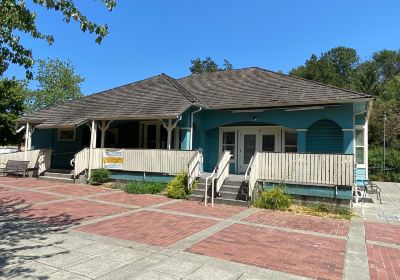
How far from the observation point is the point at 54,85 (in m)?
49.3

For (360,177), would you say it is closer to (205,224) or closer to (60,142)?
(205,224)

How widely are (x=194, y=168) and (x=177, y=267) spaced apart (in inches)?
330

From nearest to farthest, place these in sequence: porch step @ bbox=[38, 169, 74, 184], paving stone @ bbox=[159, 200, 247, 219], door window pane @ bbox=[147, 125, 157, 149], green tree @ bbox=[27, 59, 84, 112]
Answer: paving stone @ bbox=[159, 200, 247, 219] < porch step @ bbox=[38, 169, 74, 184] < door window pane @ bbox=[147, 125, 157, 149] < green tree @ bbox=[27, 59, 84, 112]

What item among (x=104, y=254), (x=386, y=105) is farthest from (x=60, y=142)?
(x=386, y=105)

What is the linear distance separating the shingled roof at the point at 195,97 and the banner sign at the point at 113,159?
5.71ft

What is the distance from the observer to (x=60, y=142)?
2175 centimetres

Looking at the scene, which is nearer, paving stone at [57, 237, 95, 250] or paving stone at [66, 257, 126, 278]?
paving stone at [66, 257, 126, 278]

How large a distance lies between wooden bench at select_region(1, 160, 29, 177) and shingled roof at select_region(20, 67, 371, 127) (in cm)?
240

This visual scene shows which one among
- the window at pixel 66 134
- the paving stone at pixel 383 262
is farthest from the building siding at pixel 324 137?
the window at pixel 66 134

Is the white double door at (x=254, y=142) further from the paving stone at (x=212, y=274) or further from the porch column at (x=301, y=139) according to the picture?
the paving stone at (x=212, y=274)

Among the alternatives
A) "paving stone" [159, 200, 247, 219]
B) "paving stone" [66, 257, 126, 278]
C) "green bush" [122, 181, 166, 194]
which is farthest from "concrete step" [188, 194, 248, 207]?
"paving stone" [66, 257, 126, 278]

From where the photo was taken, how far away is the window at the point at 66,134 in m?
21.5

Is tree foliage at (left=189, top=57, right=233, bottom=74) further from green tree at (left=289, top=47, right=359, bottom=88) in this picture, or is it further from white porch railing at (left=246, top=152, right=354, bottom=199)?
white porch railing at (left=246, top=152, right=354, bottom=199)

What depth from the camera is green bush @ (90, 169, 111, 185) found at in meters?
16.7
